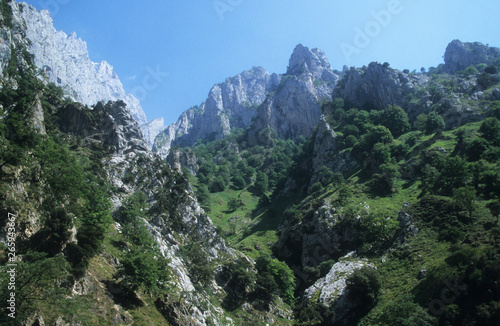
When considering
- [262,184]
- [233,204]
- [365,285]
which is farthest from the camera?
[262,184]

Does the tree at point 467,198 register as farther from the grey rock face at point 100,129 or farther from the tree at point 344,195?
the grey rock face at point 100,129

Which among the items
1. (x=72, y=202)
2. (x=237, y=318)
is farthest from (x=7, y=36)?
(x=237, y=318)

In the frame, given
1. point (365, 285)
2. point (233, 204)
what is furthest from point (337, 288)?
point (233, 204)

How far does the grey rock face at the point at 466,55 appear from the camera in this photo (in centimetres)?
16938

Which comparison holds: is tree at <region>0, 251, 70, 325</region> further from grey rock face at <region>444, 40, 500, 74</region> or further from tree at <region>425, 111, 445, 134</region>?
grey rock face at <region>444, 40, 500, 74</region>

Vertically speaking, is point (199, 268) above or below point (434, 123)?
below

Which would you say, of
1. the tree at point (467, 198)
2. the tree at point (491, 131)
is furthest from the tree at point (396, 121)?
the tree at point (467, 198)

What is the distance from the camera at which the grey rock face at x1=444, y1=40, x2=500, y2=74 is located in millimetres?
169375

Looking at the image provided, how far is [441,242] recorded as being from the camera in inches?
1729

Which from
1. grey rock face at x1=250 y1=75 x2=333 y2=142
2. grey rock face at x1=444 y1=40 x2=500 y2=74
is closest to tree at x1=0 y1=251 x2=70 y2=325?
grey rock face at x1=250 y1=75 x2=333 y2=142

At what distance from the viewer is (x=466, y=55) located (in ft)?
573

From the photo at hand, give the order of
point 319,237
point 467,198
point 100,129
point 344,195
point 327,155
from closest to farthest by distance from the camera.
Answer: point 467,198
point 319,237
point 344,195
point 100,129
point 327,155

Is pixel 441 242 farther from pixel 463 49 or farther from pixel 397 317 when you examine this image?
pixel 463 49

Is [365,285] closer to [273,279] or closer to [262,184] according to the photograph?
[273,279]
